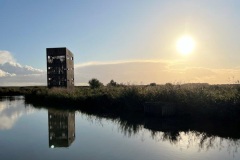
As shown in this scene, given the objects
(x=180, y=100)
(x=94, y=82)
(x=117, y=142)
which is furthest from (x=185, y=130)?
(x=94, y=82)

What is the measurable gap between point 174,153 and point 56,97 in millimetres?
29564

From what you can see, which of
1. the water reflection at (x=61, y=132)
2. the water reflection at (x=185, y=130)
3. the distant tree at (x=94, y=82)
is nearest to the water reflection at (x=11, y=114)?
the water reflection at (x=61, y=132)

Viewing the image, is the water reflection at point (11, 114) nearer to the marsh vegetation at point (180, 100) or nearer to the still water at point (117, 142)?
the still water at point (117, 142)

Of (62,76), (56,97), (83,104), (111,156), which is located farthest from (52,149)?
(62,76)

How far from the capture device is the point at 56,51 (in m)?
60.4

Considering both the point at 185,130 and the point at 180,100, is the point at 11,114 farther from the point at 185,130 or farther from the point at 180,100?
the point at 185,130

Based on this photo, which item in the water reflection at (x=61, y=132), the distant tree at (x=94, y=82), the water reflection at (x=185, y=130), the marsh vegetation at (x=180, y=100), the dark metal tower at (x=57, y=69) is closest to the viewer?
the water reflection at (x=185, y=130)

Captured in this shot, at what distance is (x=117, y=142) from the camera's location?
1336 cm

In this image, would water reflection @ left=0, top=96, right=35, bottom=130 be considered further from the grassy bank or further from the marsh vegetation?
the marsh vegetation

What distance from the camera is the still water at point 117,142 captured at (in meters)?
11.0

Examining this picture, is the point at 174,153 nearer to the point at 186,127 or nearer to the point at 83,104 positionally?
the point at 186,127

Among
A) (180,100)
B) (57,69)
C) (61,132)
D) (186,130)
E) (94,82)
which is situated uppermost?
(57,69)

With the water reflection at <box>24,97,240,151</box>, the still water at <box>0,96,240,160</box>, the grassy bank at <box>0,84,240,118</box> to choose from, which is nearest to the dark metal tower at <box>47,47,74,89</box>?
the grassy bank at <box>0,84,240,118</box>

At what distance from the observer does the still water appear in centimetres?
1097
